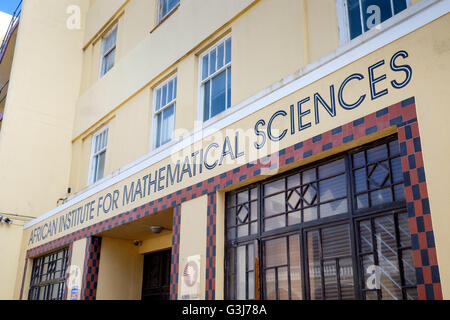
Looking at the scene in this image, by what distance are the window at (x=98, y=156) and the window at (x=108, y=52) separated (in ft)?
6.20

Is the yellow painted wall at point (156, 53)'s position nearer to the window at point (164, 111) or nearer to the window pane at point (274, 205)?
the window at point (164, 111)

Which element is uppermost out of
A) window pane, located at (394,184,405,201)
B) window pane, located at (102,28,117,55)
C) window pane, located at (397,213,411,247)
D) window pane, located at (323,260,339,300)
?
window pane, located at (102,28,117,55)

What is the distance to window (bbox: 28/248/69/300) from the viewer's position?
36.6 ft

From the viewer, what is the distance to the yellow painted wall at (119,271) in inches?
409

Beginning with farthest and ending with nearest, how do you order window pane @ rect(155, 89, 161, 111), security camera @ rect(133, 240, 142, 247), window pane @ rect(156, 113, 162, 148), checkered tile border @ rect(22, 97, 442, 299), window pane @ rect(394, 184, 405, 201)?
security camera @ rect(133, 240, 142, 247)
window pane @ rect(155, 89, 161, 111)
window pane @ rect(156, 113, 162, 148)
window pane @ rect(394, 184, 405, 201)
checkered tile border @ rect(22, 97, 442, 299)

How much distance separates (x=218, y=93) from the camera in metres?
8.51

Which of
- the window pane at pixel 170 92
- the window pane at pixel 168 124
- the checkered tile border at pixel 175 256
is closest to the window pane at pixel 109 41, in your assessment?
the window pane at pixel 170 92

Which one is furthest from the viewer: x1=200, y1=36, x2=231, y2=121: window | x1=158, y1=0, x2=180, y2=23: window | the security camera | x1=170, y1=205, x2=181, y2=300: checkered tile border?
the security camera

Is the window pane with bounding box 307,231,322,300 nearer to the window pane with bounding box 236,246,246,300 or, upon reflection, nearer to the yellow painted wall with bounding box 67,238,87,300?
the window pane with bounding box 236,246,246,300

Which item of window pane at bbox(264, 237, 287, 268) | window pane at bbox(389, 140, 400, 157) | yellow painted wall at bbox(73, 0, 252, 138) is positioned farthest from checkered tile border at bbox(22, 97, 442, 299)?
yellow painted wall at bbox(73, 0, 252, 138)

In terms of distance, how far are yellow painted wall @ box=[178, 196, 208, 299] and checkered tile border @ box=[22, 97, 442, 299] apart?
0.37 feet

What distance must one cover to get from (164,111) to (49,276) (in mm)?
4987

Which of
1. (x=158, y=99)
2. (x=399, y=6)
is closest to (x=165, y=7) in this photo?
(x=158, y=99)
